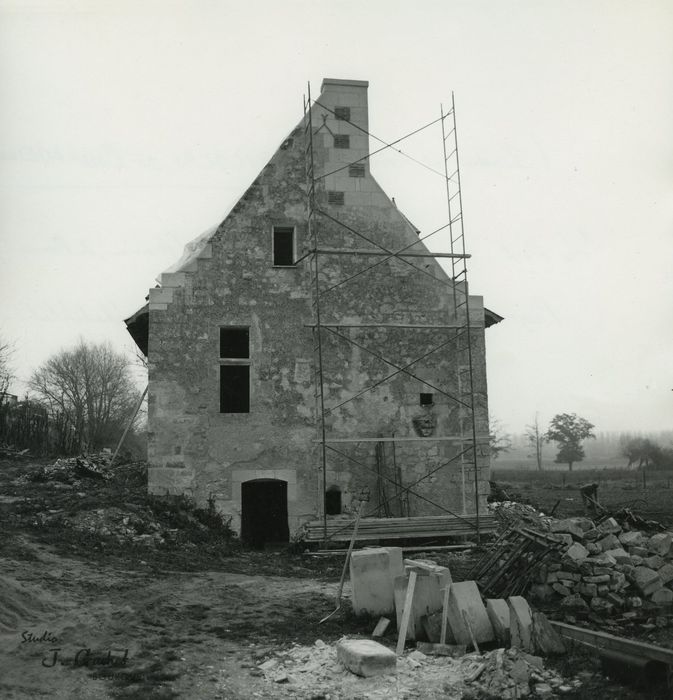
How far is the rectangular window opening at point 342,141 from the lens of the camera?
56.0 feet

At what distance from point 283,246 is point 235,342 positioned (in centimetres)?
Answer: 261

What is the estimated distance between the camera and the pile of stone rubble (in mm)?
9711

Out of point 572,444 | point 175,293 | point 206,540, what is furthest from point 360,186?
point 572,444

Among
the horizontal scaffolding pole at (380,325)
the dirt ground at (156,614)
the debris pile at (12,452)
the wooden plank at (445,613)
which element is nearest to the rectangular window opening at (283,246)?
the horizontal scaffolding pole at (380,325)

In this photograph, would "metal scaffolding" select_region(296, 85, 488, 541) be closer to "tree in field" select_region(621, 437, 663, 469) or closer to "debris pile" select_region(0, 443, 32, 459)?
"debris pile" select_region(0, 443, 32, 459)

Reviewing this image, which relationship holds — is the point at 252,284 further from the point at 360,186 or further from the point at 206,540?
the point at 206,540

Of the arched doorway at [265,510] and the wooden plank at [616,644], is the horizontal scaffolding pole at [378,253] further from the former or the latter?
the wooden plank at [616,644]

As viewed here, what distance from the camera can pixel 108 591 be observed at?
9906mm

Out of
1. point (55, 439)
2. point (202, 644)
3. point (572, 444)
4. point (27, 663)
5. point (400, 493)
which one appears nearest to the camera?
point (27, 663)

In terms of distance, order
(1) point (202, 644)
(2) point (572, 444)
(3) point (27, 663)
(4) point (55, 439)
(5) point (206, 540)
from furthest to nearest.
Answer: (2) point (572, 444) < (4) point (55, 439) < (5) point (206, 540) < (1) point (202, 644) < (3) point (27, 663)

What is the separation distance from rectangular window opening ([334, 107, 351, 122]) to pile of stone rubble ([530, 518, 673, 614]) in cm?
1106

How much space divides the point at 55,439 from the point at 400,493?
16885mm

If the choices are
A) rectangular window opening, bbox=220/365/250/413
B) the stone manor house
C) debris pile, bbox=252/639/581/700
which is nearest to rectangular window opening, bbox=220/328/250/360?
the stone manor house

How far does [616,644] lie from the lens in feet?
24.4
